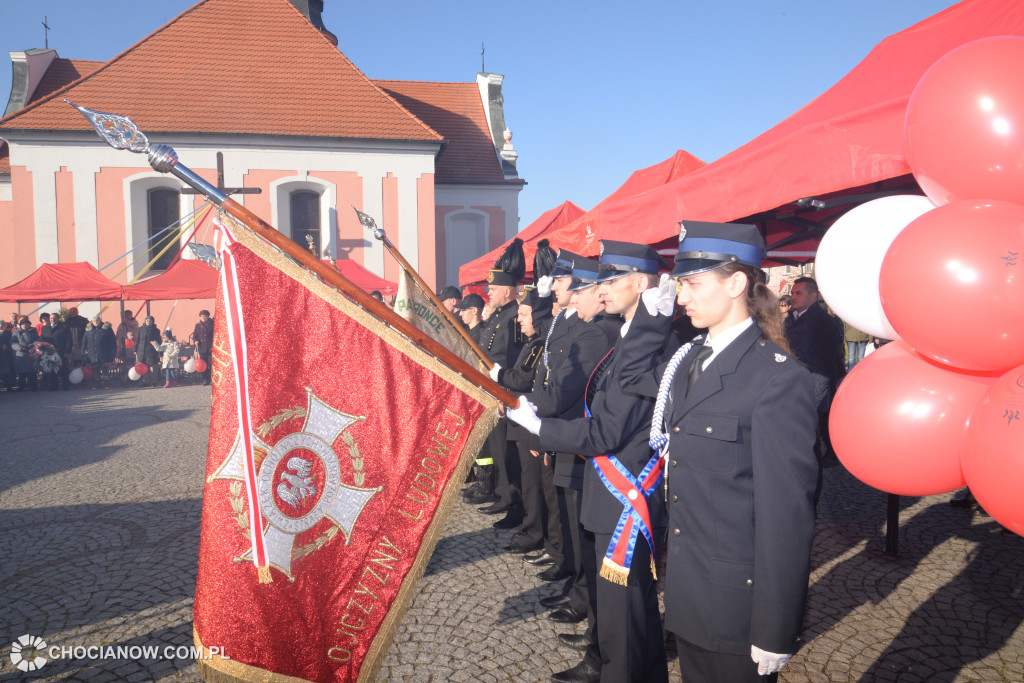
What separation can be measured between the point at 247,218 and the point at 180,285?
13.9m

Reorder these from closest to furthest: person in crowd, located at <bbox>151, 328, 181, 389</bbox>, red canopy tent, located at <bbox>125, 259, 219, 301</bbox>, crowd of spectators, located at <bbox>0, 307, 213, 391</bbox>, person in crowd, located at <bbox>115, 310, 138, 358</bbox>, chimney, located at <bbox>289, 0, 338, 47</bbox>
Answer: red canopy tent, located at <bbox>125, 259, 219, 301</bbox> < crowd of spectators, located at <bbox>0, 307, 213, 391</bbox> < person in crowd, located at <bbox>151, 328, 181, 389</bbox> < person in crowd, located at <bbox>115, 310, 138, 358</bbox> < chimney, located at <bbox>289, 0, 338, 47</bbox>

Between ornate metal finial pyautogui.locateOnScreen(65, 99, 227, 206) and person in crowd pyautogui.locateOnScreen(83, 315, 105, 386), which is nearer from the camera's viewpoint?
ornate metal finial pyautogui.locateOnScreen(65, 99, 227, 206)

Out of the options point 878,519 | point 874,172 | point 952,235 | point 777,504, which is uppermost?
point 874,172

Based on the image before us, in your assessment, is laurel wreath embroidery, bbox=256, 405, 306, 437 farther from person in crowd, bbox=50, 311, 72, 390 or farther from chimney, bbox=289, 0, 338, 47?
chimney, bbox=289, 0, 338, 47

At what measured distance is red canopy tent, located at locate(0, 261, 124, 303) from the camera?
13859 mm

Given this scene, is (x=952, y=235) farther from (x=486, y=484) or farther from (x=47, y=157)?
(x=47, y=157)

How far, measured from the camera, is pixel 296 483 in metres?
2.15

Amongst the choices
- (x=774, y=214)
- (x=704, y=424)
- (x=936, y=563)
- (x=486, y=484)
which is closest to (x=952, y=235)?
(x=704, y=424)

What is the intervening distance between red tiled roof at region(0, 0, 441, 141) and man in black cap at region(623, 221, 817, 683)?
20437 mm

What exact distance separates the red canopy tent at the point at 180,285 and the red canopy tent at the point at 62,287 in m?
0.45

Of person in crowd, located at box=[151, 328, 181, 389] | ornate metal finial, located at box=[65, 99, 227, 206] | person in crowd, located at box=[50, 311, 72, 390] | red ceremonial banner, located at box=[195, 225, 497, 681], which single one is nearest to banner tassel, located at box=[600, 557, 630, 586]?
red ceremonial banner, located at box=[195, 225, 497, 681]

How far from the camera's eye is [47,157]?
62.7ft

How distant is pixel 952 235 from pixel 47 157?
2344 cm

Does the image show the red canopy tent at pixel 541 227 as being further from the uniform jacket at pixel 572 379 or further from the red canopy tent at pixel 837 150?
the uniform jacket at pixel 572 379
